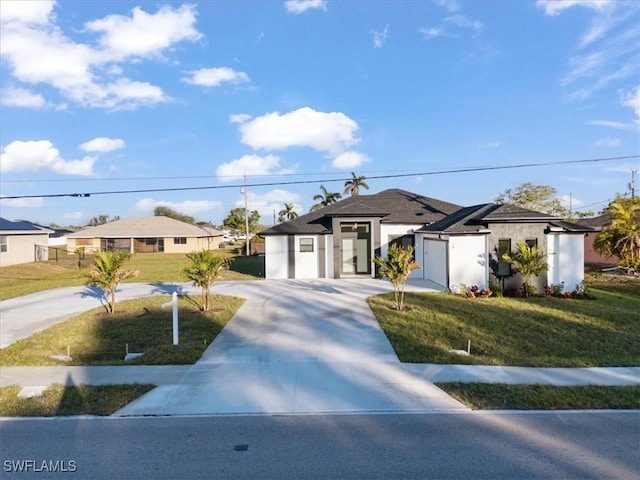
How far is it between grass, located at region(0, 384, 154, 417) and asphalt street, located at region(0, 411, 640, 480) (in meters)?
0.26

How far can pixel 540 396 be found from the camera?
608 centimetres

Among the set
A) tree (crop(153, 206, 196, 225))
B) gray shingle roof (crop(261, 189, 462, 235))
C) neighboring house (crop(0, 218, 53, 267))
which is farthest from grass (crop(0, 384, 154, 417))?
tree (crop(153, 206, 196, 225))

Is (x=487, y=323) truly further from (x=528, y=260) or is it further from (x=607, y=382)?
(x=528, y=260)

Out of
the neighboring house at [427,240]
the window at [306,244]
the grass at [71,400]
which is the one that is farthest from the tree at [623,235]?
the grass at [71,400]

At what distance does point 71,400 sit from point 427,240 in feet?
53.7

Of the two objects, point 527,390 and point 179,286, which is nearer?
point 527,390

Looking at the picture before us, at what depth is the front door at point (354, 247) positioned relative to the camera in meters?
20.6

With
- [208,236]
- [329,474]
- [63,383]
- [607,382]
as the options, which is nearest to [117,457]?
[329,474]

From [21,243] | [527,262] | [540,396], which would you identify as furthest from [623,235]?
[21,243]

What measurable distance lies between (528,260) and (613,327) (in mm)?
4685

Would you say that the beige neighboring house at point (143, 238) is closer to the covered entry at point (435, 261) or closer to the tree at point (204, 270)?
the covered entry at point (435, 261)

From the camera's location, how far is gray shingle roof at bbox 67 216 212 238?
4906 centimetres

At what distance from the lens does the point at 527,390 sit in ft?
20.8

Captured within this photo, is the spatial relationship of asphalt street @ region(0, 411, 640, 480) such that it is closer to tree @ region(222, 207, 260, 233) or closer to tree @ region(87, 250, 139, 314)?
tree @ region(87, 250, 139, 314)
